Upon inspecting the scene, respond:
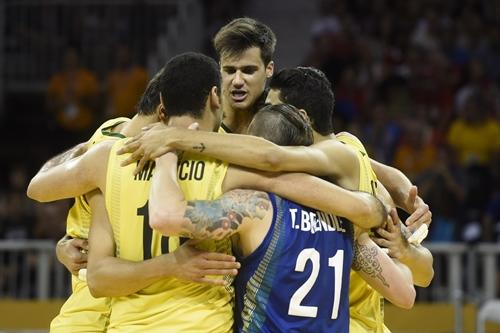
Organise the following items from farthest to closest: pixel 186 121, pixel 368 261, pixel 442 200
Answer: pixel 442 200, pixel 368 261, pixel 186 121

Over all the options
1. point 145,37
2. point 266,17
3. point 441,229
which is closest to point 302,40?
point 266,17

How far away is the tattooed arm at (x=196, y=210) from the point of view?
13.8 ft

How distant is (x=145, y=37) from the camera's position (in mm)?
15391

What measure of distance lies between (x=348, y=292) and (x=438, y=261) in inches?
249

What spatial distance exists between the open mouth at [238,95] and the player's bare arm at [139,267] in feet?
4.81

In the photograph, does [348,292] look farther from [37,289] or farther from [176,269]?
[37,289]

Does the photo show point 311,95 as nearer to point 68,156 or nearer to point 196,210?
point 196,210

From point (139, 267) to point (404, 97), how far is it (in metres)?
10.0

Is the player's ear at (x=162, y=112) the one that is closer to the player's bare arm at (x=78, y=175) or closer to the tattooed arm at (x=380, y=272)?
the player's bare arm at (x=78, y=175)

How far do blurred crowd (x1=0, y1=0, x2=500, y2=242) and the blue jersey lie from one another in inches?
255

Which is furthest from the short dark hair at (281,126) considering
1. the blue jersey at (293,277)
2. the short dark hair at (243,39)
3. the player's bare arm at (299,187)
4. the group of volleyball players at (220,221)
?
the short dark hair at (243,39)

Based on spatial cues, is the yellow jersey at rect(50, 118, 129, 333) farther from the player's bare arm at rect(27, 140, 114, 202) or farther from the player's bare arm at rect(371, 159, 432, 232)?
the player's bare arm at rect(371, 159, 432, 232)

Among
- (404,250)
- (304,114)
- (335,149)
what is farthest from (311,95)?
(404,250)

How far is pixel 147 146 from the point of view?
4449mm
